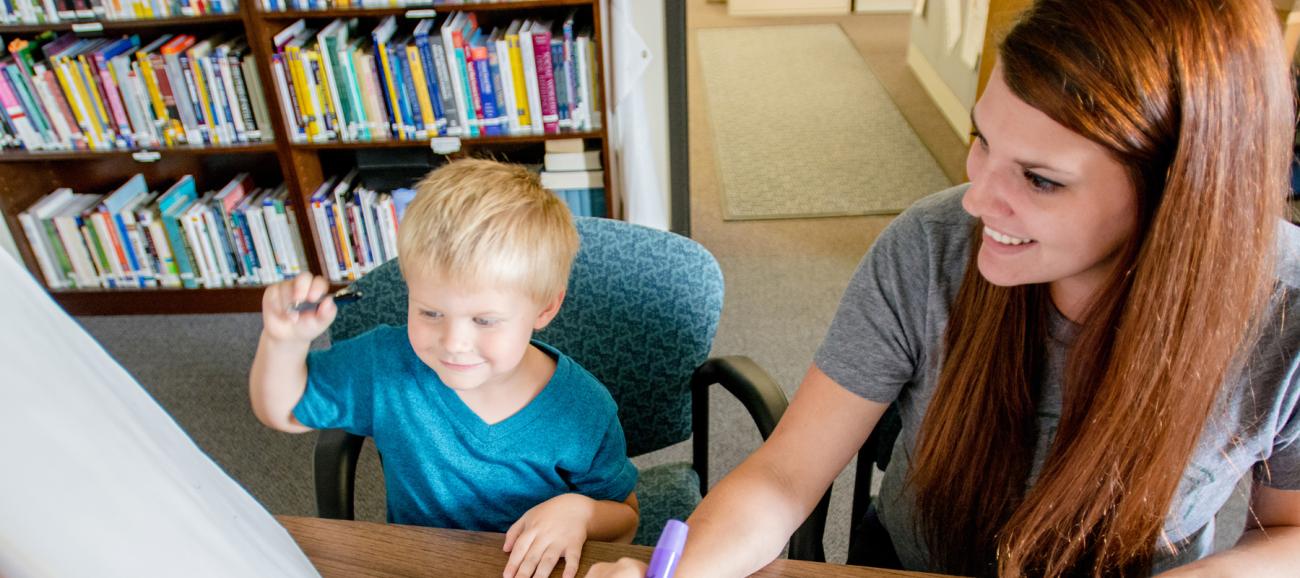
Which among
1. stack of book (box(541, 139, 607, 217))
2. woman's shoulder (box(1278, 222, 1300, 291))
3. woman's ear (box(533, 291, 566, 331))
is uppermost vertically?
woman's shoulder (box(1278, 222, 1300, 291))

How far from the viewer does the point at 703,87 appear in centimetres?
438

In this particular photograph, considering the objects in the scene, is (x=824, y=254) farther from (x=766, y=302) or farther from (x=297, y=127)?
(x=297, y=127)

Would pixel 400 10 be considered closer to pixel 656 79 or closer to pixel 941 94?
pixel 656 79

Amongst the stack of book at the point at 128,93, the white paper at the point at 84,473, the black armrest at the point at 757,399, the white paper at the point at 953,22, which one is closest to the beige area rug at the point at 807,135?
the white paper at the point at 953,22

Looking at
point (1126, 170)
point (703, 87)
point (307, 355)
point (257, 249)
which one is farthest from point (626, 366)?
point (703, 87)

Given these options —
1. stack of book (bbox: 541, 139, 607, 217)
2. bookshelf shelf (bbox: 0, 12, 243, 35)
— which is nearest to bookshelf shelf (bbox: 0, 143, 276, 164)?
bookshelf shelf (bbox: 0, 12, 243, 35)

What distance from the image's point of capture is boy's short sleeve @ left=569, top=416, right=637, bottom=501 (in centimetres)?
99

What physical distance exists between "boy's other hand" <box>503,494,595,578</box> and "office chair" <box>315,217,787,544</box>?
376mm

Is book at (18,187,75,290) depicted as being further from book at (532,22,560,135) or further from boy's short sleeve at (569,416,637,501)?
boy's short sleeve at (569,416,637,501)

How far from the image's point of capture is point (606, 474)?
0.99m

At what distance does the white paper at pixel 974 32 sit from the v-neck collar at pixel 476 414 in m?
2.69

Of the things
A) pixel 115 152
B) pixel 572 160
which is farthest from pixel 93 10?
pixel 572 160

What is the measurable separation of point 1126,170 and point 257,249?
96.9 inches

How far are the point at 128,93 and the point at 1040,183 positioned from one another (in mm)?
2410
